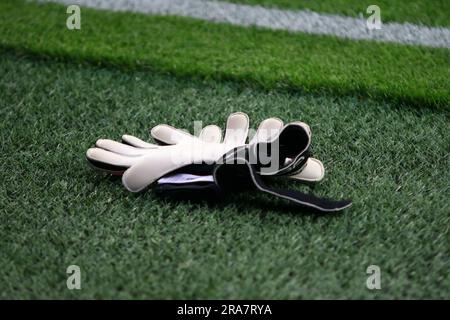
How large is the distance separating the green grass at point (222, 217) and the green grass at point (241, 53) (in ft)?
0.33

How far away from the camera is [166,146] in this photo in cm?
172

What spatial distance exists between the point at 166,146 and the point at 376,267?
0.67 metres

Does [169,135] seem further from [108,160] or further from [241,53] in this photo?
[241,53]

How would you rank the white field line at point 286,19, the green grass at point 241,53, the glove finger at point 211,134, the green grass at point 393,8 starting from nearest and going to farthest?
the glove finger at point 211,134, the green grass at point 241,53, the white field line at point 286,19, the green grass at point 393,8

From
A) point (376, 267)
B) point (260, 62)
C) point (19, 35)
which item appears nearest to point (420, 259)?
point (376, 267)

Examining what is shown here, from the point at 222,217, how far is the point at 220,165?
135 mm

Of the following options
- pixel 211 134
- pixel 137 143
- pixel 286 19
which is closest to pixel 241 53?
pixel 286 19

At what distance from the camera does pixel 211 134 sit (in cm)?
184

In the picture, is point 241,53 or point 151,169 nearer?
point 151,169

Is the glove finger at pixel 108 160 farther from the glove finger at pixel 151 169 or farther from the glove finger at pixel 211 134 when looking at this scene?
the glove finger at pixel 211 134

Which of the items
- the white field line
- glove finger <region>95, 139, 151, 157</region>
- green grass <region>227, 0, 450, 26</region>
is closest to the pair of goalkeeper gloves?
glove finger <region>95, 139, 151, 157</region>

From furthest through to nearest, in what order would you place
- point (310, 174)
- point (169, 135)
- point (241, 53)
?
point (241, 53)
point (169, 135)
point (310, 174)

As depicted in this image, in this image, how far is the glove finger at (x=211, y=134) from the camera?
1.82m

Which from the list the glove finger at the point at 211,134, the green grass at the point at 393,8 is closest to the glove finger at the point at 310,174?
the glove finger at the point at 211,134
